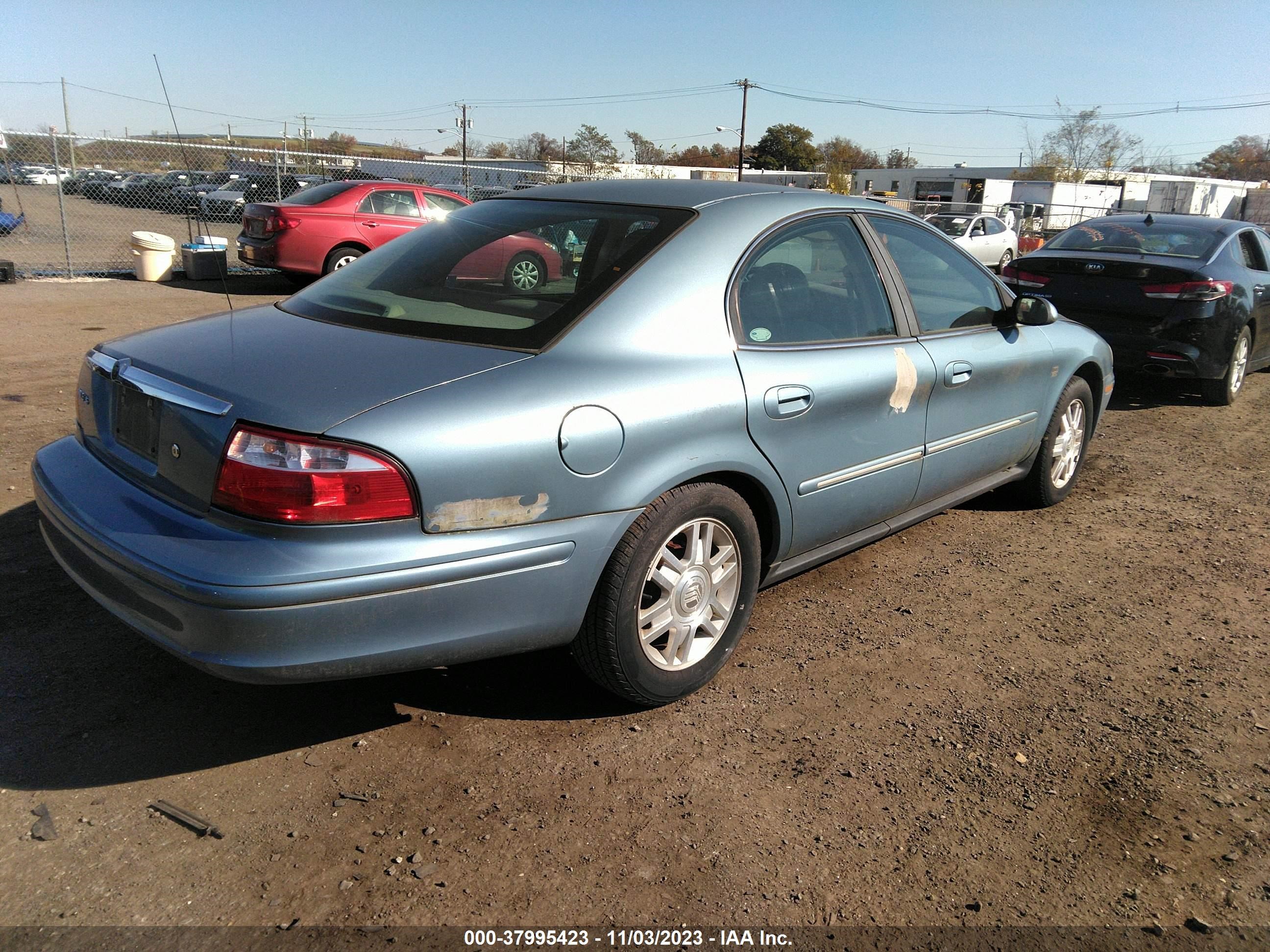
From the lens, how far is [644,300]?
286cm

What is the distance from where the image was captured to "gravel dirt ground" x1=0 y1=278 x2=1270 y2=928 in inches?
88.1

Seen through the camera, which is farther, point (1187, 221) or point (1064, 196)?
point (1064, 196)

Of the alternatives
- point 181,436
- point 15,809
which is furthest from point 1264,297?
point 15,809

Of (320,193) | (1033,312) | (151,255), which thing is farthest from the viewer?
(151,255)

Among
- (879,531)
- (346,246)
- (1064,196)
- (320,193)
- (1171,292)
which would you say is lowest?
(879,531)

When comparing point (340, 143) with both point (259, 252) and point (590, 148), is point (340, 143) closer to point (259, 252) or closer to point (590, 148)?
point (590, 148)

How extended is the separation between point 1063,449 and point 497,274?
341cm

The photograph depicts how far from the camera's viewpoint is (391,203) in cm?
1277

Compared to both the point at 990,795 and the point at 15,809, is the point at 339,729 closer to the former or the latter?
the point at 15,809

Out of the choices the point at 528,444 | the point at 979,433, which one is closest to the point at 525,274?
the point at 528,444

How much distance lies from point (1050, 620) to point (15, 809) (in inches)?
143

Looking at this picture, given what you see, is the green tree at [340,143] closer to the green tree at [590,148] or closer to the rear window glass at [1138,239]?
the green tree at [590,148]

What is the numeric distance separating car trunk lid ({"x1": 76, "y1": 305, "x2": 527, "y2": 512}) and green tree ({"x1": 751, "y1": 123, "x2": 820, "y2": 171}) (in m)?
94.2

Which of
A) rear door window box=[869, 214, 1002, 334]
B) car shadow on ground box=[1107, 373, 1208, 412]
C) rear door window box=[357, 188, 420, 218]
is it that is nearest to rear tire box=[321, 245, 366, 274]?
rear door window box=[357, 188, 420, 218]
